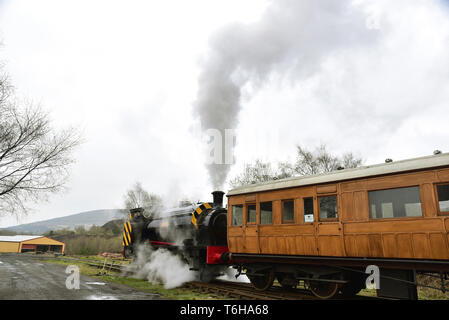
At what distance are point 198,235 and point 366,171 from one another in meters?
6.62

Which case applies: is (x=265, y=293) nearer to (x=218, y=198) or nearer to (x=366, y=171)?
(x=366, y=171)

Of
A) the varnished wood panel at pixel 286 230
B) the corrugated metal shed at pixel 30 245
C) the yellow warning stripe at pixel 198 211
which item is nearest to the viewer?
the varnished wood panel at pixel 286 230

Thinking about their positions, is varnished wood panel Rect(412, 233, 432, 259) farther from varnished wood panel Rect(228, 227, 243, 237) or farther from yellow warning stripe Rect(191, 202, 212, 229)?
yellow warning stripe Rect(191, 202, 212, 229)

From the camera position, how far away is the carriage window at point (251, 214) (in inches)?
366

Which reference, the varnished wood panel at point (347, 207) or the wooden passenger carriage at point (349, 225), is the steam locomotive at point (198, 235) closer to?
the wooden passenger carriage at point (349, 225)

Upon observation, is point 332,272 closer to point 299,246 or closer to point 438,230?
point 299,246

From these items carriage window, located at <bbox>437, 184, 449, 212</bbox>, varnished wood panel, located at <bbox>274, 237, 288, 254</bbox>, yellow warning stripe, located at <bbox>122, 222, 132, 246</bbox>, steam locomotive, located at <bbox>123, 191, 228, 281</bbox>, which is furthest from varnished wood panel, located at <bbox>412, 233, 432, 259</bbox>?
yellow warning stripe, located at <bbox>122, 222, 132, 246</bbox>

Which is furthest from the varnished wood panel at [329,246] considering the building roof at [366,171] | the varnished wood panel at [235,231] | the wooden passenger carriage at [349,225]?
the varnished wood panel at [235,231]

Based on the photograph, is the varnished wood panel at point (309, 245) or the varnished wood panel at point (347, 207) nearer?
the varnished wood panel at point (347, 207)

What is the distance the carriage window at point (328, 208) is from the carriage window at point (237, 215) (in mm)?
2846

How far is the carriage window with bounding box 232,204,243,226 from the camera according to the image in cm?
970

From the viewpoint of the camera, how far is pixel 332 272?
745 cm
